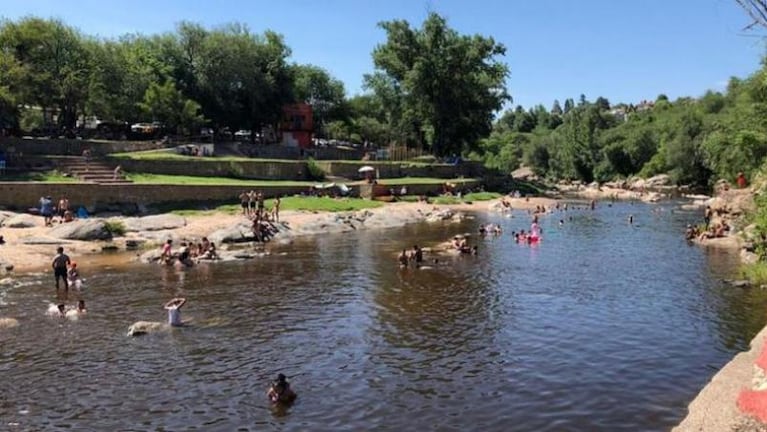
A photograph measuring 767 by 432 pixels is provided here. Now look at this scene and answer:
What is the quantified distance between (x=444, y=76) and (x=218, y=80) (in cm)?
2959

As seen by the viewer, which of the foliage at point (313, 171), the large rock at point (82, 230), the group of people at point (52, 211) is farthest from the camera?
the foliage at point (313, 171)

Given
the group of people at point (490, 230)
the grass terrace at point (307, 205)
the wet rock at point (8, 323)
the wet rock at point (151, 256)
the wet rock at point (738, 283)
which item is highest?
the grass terrace at point (307, 205)

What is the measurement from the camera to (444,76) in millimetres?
94812

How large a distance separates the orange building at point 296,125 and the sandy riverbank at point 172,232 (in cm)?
3400

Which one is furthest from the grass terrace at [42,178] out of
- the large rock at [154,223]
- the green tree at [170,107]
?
the green tree at [170,107]

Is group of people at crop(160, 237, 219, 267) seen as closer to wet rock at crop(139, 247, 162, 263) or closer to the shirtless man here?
wet rock at crop(139, 247, 162, 263)

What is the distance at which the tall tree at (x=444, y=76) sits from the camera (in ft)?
312

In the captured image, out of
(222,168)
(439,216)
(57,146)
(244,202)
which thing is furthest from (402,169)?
(57,146)

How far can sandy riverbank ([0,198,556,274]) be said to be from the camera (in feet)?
124

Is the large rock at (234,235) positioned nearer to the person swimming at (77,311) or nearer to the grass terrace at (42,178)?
the grass terrace at (42,178)

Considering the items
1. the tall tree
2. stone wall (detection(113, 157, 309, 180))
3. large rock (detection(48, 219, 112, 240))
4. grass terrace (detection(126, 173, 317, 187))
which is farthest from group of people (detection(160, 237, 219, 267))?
the tall tree

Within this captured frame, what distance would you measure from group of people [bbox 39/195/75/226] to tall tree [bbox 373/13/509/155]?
178 feet

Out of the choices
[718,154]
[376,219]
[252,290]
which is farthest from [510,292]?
[718,154]

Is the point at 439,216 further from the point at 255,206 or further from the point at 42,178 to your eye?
the point at 42,178
